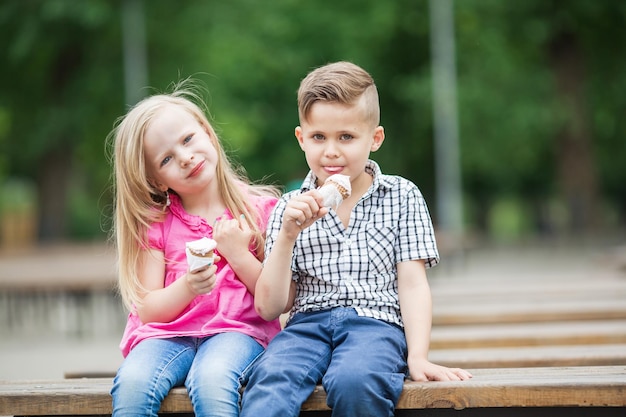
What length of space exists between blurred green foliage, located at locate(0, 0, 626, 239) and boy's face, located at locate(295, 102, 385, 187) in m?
14.8

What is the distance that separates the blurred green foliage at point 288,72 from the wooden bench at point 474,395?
1500 cm

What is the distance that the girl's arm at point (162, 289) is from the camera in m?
2.93

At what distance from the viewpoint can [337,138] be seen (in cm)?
301

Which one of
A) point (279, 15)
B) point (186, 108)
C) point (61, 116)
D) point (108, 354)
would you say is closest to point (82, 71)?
point (61, 116)

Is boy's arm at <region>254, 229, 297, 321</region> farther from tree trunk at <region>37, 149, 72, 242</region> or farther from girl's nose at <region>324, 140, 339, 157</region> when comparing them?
tree trunk at <region>37, 149, 72, 242</region>

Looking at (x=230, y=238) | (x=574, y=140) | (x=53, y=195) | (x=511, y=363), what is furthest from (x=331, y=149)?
(x=53, y=195)

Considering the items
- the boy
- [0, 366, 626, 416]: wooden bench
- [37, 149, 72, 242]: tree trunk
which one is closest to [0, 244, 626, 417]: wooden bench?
[0, 366, 626, 416]: wooden bench

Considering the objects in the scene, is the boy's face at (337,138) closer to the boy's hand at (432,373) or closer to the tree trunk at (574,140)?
the boy's hand at (432,373)

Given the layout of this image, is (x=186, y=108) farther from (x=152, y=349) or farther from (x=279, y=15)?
(x=279, y=15)

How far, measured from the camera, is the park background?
20344 mm

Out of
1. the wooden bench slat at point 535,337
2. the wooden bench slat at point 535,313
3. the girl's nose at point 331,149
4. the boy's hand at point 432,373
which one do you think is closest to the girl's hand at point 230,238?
the girl's nose at point 331,149

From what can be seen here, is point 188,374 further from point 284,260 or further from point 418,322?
point 418,322

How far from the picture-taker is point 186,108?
3381 mm

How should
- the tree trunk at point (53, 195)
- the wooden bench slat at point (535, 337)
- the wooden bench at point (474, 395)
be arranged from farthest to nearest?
the tree trunk at point (53, 195), the wooden bench slat at point (535, 337), the wooden bench at point (474, 395)
